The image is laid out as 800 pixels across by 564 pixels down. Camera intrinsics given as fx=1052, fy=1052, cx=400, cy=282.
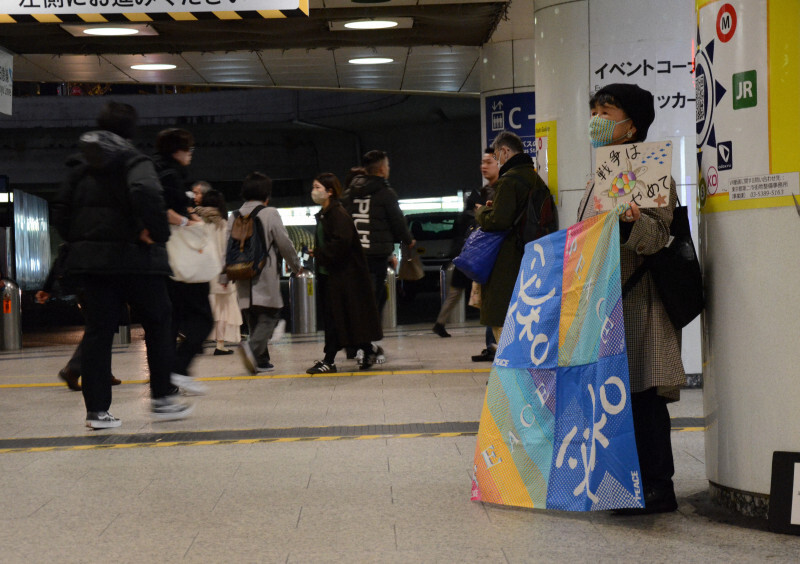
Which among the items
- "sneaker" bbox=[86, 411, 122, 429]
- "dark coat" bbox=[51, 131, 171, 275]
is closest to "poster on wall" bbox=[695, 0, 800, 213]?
"dark coat" bbox=[51, 131, 171, 275]

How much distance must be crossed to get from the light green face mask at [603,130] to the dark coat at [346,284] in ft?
14.7

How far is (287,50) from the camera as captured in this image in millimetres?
12539

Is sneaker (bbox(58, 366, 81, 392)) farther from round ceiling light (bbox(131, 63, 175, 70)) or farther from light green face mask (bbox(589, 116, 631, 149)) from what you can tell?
round ceiling light (bbox(131, 63, 175, 70))

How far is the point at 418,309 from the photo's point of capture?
63.0 ft

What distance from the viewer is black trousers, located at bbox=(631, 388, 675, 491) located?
4.01 meters

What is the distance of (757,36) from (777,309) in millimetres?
962

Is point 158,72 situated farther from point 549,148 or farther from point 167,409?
point 167,409

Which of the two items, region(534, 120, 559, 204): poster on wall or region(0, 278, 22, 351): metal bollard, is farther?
region(0, 278, 22, 351): metal bollard

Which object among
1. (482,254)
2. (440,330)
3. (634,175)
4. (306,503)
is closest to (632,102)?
(634,175)

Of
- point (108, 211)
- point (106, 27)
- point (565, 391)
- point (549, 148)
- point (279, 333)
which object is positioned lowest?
point (279, 333)

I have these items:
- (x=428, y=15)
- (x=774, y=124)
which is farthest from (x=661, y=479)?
(x=428, y=15)

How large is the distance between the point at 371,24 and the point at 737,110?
306 inches

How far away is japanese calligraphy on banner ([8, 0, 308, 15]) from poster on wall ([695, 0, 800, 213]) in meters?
3.81

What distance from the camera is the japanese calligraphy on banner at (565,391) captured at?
3.85 metres
